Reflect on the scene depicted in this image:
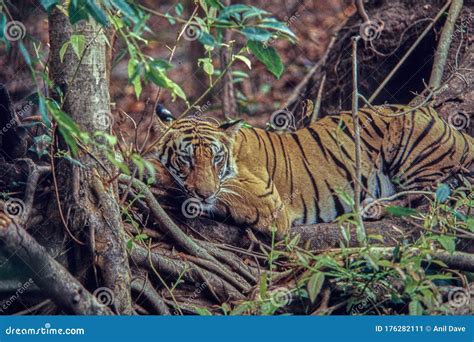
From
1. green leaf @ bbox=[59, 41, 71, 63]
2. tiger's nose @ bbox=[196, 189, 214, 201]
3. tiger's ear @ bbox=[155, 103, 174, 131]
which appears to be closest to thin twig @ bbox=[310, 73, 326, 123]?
tiger's ear @ bbox=[155, 103, 174, 131]

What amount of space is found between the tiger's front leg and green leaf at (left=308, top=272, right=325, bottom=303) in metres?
1.08

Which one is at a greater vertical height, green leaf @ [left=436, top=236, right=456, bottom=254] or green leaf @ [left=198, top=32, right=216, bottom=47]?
green leaf @ [left=198, top=32, right=216, bottom=47]

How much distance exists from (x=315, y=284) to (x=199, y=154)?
1.32 meters

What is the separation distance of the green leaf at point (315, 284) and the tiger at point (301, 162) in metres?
0.96

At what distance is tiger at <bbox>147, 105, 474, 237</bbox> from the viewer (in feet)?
17.0

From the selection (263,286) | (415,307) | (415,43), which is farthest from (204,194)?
(415,43)

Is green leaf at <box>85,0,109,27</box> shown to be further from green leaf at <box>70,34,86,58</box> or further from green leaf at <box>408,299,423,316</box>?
green leaf at <box>408,299,423,316</box>

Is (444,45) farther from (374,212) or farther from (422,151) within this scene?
(374,212)

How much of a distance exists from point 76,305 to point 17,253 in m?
0.34

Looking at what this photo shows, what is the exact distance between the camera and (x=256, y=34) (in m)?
3.57

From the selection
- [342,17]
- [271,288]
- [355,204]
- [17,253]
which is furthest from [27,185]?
[342,17]

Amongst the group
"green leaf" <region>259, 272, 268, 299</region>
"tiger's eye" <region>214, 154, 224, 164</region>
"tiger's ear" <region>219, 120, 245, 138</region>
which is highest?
"tiger's ear" <region>219, 120, 245, 138</region>

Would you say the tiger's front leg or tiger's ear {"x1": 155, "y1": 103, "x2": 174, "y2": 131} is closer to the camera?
the tiger's front leg

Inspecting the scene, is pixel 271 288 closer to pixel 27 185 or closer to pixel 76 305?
pixel 76 305
